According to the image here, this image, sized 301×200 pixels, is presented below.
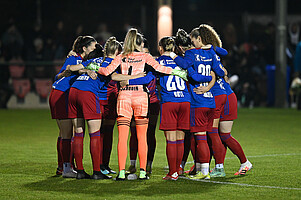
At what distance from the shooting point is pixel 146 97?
9.25 meters

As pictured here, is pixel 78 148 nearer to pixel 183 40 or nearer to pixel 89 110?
pixel 89 110

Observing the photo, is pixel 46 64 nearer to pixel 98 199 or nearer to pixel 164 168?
pixel 164 168

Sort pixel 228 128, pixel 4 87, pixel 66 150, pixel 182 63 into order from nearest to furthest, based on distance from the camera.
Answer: pixel 182 63 → pixel 66 150 → pixel 228 128 → pixel 4 87

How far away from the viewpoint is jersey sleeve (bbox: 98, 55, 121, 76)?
30.0 ft

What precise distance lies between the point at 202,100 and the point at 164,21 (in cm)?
1341

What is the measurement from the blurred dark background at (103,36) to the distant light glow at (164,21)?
34.3 inches

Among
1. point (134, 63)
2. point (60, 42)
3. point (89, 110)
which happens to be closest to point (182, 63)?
point (134, 63)

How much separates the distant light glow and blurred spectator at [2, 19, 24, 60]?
5.70 m

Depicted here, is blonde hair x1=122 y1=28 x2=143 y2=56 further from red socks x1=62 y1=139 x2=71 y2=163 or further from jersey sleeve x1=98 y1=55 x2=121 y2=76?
red socks x1=62 y1=139 x2=71 y2=163

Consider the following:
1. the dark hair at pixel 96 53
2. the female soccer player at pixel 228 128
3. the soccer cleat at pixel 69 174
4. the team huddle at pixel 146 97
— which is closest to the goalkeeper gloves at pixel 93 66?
the team huddle at pixel 146 97

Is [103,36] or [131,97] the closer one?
[131,97]

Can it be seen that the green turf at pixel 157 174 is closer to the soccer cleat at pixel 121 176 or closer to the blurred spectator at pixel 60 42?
the soccer cleat at pixel 121 176

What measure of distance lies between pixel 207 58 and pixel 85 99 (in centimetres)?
179

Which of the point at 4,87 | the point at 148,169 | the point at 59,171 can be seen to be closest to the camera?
the point at 59,171
